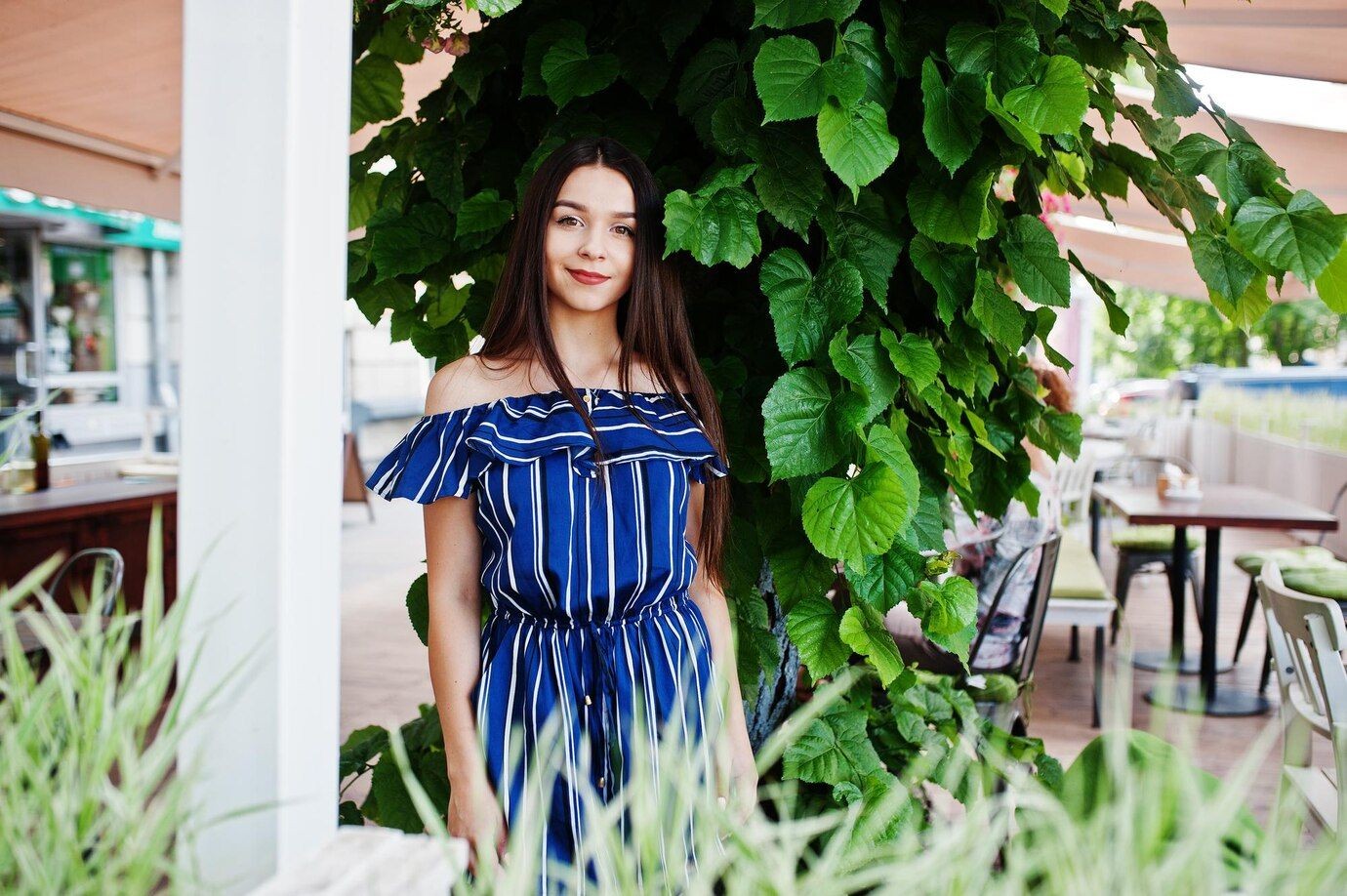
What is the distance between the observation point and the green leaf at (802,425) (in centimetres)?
152

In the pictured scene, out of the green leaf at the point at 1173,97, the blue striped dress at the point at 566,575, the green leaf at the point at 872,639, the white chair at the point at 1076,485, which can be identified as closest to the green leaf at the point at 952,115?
the green leaf at the point at 1173,97

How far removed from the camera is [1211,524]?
466 centimetres

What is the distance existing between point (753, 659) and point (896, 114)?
931mm

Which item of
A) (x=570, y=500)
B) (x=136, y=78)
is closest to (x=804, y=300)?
(x=570, y=500)

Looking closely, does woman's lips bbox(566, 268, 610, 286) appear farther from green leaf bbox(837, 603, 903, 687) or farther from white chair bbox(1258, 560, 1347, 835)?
white chair bbox(1258, 560, 1347, 835)

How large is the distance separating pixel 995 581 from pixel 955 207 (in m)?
2.29

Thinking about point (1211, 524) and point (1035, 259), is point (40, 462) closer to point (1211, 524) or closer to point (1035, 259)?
point (1035, 259)

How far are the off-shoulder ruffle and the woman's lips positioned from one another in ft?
0.52

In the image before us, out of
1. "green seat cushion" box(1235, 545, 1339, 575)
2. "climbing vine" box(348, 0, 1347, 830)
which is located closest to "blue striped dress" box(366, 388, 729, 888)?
"climbing vine" box(348, 0, 1347, 830)

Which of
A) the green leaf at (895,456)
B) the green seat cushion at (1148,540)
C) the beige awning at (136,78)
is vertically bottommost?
the green seat cushion at (1148,540)

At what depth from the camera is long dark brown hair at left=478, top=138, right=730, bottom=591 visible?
1556 millimetres

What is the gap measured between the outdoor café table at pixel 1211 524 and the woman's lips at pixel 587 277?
12.1 ft

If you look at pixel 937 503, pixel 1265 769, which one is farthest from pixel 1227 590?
pixel 937 503

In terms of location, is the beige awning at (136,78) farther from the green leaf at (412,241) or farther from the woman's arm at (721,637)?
the woman's arm at (721,637)
